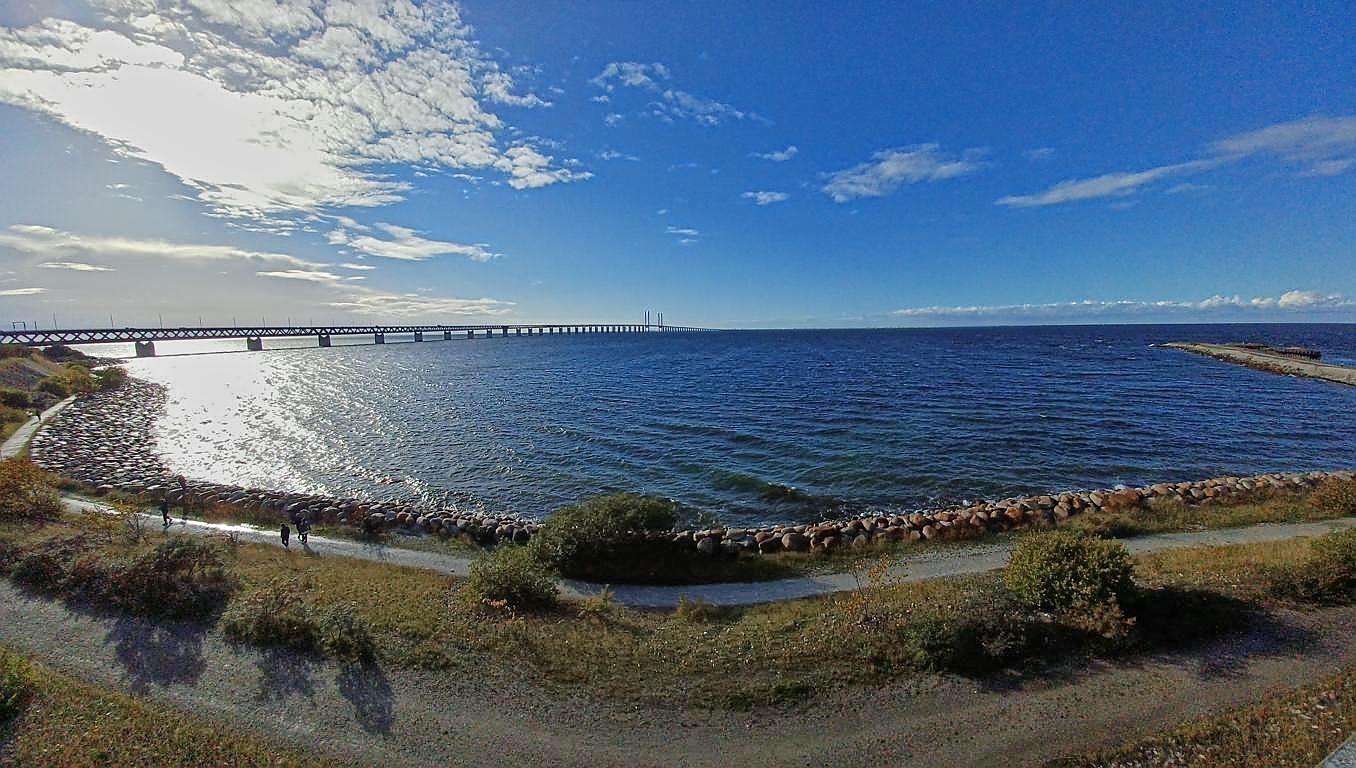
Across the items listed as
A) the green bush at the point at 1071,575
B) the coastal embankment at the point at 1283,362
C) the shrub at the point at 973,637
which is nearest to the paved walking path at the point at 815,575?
the green bush at the point at 1071,575

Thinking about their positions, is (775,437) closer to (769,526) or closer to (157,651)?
(769,526)

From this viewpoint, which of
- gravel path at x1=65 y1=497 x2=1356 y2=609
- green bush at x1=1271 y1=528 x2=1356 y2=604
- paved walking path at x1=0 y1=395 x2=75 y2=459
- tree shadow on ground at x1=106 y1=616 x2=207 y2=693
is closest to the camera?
tree shadow on ground at x1=106 y1=616 x2=207 y2=693

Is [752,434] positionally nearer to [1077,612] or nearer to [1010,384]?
[1077,612]

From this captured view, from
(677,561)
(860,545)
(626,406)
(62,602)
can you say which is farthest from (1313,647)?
(626,406)

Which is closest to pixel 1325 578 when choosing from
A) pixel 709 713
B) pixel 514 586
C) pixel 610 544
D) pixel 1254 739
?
pixel 1254 739

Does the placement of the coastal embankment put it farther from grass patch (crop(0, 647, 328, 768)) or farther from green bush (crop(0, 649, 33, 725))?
green bush (crop(0, 649, 33, 725))

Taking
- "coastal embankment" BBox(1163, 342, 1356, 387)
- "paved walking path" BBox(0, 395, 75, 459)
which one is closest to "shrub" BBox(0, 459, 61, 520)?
"paved walking path" BBox(0, 395, 75, 459)

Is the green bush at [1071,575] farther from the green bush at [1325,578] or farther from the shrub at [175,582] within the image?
the shrub at [175,582]
